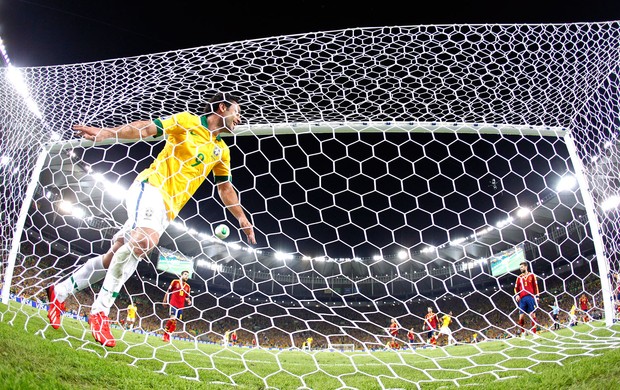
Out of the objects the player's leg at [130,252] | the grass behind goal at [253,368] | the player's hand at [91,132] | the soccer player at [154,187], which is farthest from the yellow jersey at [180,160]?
the grass behind goal at [253,368]

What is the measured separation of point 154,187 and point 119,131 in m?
0.39

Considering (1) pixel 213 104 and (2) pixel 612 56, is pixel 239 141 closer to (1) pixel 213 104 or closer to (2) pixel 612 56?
(1) pixel 213 104

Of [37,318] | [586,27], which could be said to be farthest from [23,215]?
[586,27]


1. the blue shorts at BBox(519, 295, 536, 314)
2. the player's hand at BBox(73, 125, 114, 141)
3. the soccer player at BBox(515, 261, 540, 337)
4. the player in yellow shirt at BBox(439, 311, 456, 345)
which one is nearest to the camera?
the player's hand at BBox(73, 125, 114, 141)

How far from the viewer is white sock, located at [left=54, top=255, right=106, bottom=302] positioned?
2455 mm

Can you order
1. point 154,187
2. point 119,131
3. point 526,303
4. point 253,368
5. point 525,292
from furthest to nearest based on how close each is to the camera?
point 526,303 → point 525,292 → point 253,368 → point 154,187 → point 119,131

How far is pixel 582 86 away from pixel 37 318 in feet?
16.5

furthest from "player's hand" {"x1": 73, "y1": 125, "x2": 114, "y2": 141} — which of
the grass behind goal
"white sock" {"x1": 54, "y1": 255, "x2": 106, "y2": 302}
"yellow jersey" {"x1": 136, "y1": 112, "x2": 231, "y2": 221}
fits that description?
the grass behind goal

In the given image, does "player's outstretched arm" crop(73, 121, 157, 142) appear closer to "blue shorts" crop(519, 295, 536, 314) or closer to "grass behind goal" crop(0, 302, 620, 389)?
"grass behind goal" crop(0, 302, 620, 389)

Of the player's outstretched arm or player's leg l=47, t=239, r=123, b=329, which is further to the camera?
player's leg l=47, t=239, r=123, b=329

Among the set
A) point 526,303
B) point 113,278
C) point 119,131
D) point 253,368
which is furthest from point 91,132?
point 526,303

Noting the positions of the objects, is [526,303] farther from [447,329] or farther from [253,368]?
[253,368]

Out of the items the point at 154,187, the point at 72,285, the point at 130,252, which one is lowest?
the point at 72,285

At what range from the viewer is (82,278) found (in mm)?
2484
